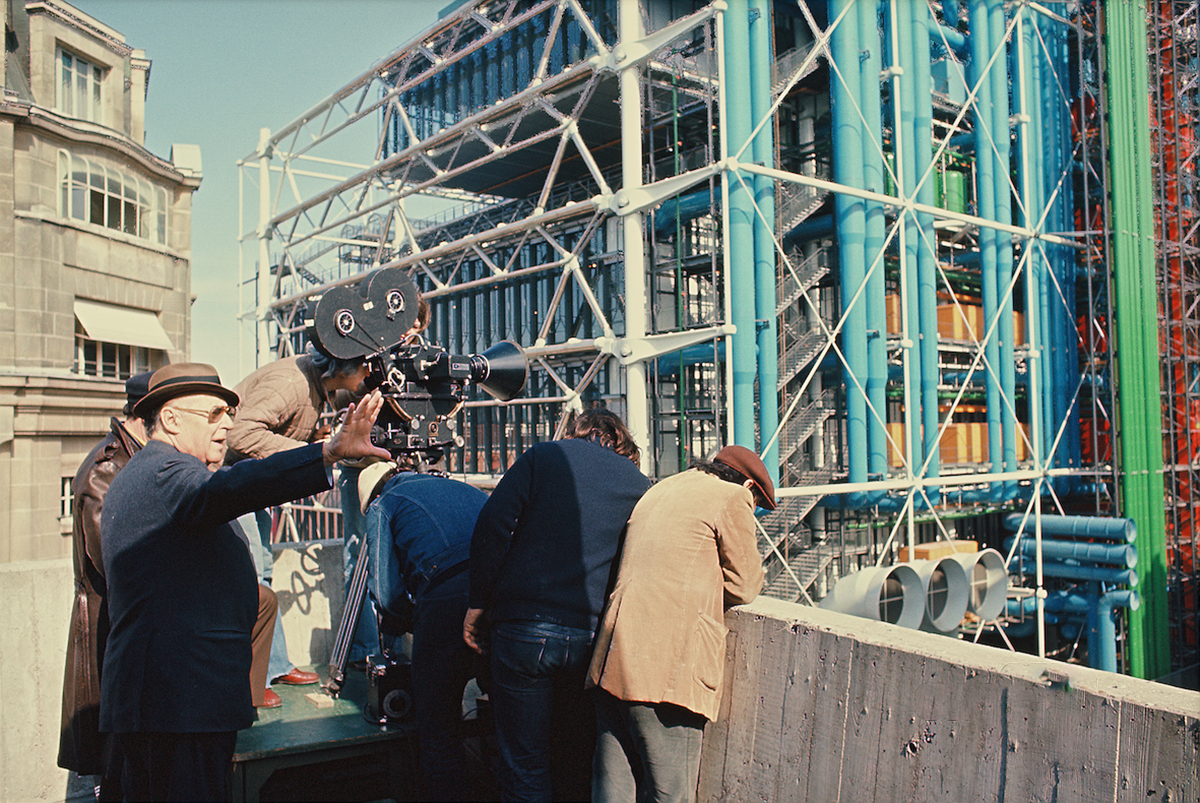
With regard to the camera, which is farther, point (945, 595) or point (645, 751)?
point (945, 595)

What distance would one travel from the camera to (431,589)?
379 cm

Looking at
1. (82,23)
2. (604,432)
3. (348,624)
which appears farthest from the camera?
(82,23)

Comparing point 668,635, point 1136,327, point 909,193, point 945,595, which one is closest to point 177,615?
point 668,635

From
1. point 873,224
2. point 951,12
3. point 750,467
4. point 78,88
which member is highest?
point 78,88

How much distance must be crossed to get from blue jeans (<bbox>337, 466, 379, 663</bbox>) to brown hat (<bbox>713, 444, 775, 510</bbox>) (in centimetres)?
268

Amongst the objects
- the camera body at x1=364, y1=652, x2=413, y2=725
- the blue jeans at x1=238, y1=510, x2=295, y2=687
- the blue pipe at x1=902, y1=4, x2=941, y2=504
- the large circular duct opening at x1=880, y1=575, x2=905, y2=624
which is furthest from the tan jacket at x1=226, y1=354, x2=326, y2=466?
the blue pipe at x1=902, y1=4, x2=941, y2=504

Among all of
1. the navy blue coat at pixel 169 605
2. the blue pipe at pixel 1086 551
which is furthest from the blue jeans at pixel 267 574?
the blue pipe at pixel 1086 551

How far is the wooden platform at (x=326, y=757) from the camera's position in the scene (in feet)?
13.6

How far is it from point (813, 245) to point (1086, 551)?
7.19 m

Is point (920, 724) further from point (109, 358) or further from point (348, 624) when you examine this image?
point (109, 358)

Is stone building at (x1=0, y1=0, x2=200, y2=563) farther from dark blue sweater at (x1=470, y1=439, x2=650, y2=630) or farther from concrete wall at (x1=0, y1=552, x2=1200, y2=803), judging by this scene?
concrete wall at (x1=0, y1=552, x2=1200, y2=803)

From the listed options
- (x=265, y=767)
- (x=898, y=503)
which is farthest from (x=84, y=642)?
(x=898, y=503)

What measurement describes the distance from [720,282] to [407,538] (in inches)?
493

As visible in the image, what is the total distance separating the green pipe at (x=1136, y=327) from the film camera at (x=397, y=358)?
15662 millimetres
